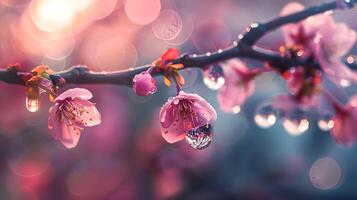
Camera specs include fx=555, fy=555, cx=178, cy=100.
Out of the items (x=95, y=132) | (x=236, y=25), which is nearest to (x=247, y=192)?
(x=95, y=132)

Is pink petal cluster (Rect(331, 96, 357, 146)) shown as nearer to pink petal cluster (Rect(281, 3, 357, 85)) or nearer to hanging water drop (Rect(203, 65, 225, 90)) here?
pink petal cluster (Rect(281, 3, 357, 85))

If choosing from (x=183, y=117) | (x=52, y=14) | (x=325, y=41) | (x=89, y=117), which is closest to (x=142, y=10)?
(x=52, y=14)

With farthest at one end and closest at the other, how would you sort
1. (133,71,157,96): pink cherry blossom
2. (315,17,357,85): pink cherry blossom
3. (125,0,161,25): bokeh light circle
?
(125,0,161,25): bokeh light circle < (315,17,357,85): pink cherry blossom < (133,71,157,96): pink cherry blossom

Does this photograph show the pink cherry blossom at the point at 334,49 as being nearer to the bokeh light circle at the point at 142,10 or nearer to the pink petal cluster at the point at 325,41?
the pink petal cluster at the point at 325,41

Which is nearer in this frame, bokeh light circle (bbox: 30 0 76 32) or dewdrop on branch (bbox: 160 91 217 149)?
dewdrop on branch (bbox: 160 91 217 149)

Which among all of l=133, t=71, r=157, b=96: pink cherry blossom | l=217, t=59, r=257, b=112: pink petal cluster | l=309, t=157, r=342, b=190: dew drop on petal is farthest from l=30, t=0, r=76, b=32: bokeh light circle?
l=133, t=71, r=157, b=96: pink cherry blossom

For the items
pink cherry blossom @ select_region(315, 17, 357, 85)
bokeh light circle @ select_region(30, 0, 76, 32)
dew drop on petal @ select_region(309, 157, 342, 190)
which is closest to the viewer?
pink cherry blossom @ select_region(315, 17, 357, 85)

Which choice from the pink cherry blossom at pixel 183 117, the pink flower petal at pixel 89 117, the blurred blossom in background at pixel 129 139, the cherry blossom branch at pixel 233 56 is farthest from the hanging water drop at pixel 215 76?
the blurred blossom in background at pixel 129 139

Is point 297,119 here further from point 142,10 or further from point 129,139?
point 142,10
